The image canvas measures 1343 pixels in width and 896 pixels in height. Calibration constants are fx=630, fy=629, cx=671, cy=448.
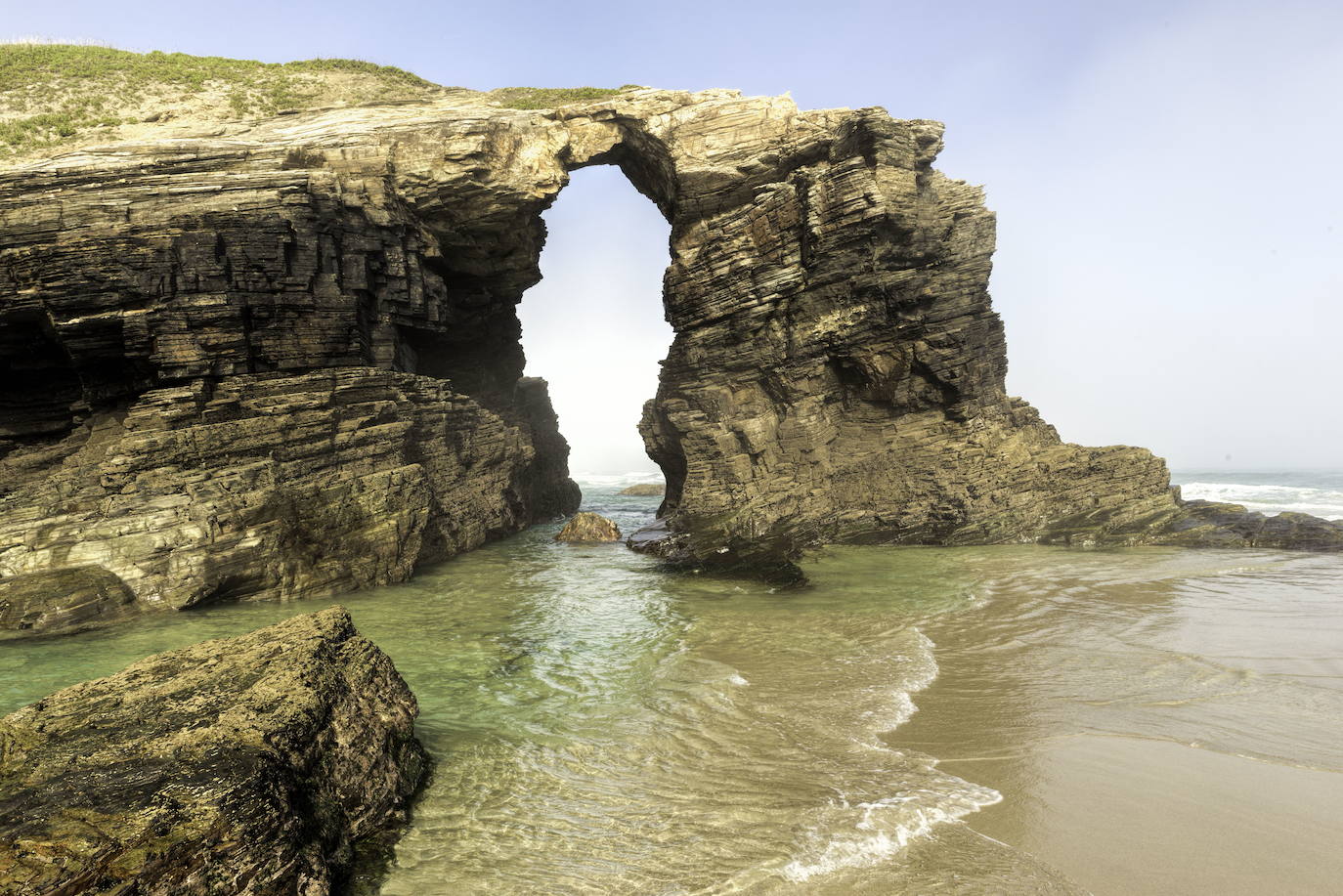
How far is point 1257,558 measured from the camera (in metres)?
18.2

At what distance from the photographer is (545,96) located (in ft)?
99.3

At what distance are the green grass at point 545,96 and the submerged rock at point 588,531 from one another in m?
18.4

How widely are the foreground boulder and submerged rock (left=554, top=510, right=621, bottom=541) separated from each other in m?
20.7

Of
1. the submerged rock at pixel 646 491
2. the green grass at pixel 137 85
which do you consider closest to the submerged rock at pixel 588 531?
the green grass at pixel 137 85

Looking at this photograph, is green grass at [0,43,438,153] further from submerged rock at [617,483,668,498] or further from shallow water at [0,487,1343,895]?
submerged rock at [617,483,668,498]

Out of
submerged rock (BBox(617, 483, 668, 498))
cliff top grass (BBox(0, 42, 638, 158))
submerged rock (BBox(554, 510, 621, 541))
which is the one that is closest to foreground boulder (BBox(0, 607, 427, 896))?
submerged rock (BBox(554, 510, 621, 541))

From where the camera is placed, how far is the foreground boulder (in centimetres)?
366

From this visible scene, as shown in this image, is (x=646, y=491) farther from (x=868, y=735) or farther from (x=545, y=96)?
(x=868, y=735)

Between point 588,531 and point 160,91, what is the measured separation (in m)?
27.2

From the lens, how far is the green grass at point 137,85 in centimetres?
2509

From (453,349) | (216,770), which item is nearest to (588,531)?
(453,349)

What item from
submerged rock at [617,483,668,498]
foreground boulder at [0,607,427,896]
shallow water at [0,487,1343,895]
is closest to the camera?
foreground boulder at [0,607,427,896]

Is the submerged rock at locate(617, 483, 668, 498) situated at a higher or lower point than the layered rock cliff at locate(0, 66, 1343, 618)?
lower

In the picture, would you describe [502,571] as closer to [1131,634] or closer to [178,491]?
[178,491]
